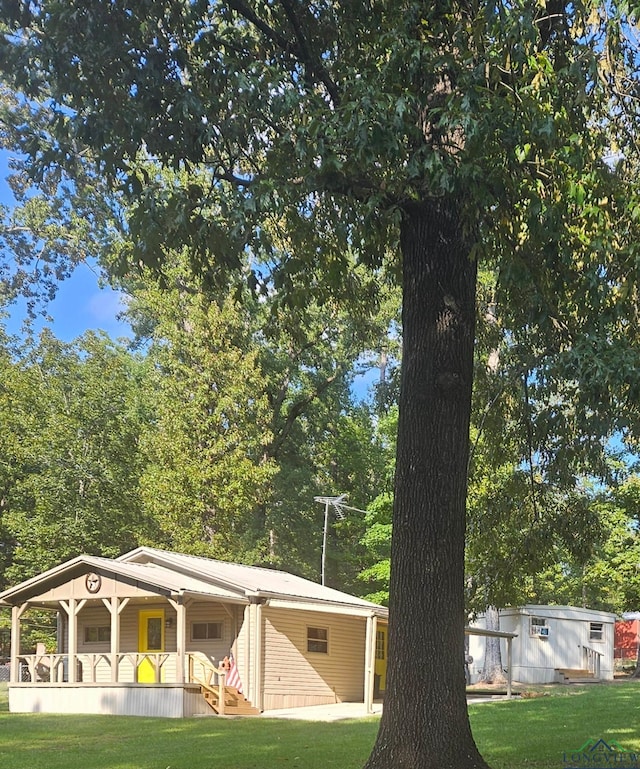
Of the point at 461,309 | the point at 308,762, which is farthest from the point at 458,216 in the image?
the point at 308,762

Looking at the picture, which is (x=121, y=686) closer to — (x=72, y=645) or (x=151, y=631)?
(x=72, y=645)

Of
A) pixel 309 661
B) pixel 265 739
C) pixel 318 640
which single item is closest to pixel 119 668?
pixel 309 661

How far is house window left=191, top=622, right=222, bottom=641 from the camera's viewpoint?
18.0 meters

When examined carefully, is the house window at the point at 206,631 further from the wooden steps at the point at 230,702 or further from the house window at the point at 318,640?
the house window at the point at 318,640

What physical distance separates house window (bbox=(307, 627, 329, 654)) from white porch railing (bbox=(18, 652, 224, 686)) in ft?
7.57

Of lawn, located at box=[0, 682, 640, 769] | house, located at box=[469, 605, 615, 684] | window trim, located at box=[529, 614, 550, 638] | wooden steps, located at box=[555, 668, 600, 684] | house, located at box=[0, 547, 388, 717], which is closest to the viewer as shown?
lawn, located at box=[0, 682, 640, 769]

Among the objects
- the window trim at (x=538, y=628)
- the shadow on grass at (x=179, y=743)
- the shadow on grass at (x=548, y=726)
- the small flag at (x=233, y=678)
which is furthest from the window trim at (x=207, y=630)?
the window trim at (x=538, y=628)

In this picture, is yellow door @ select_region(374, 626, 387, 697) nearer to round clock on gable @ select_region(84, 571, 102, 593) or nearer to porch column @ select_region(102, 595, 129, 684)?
porch column @ select_region(102, 595, 129, 684)

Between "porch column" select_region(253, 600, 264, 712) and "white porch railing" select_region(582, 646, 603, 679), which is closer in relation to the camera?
"porch column" select_region(253, 600, 264, 712)

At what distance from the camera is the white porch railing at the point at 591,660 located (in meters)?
28.5

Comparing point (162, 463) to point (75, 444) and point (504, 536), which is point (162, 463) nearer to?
point (75, 444)

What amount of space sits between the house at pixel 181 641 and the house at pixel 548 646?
956 centimetres

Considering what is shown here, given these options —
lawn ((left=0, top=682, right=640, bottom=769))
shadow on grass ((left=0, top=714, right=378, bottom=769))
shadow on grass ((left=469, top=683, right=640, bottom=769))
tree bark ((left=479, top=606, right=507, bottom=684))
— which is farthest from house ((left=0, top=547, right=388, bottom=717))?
tree bark ((left=479, top=606, right=507, bottom=684))

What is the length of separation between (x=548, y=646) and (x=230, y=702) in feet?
48.7
